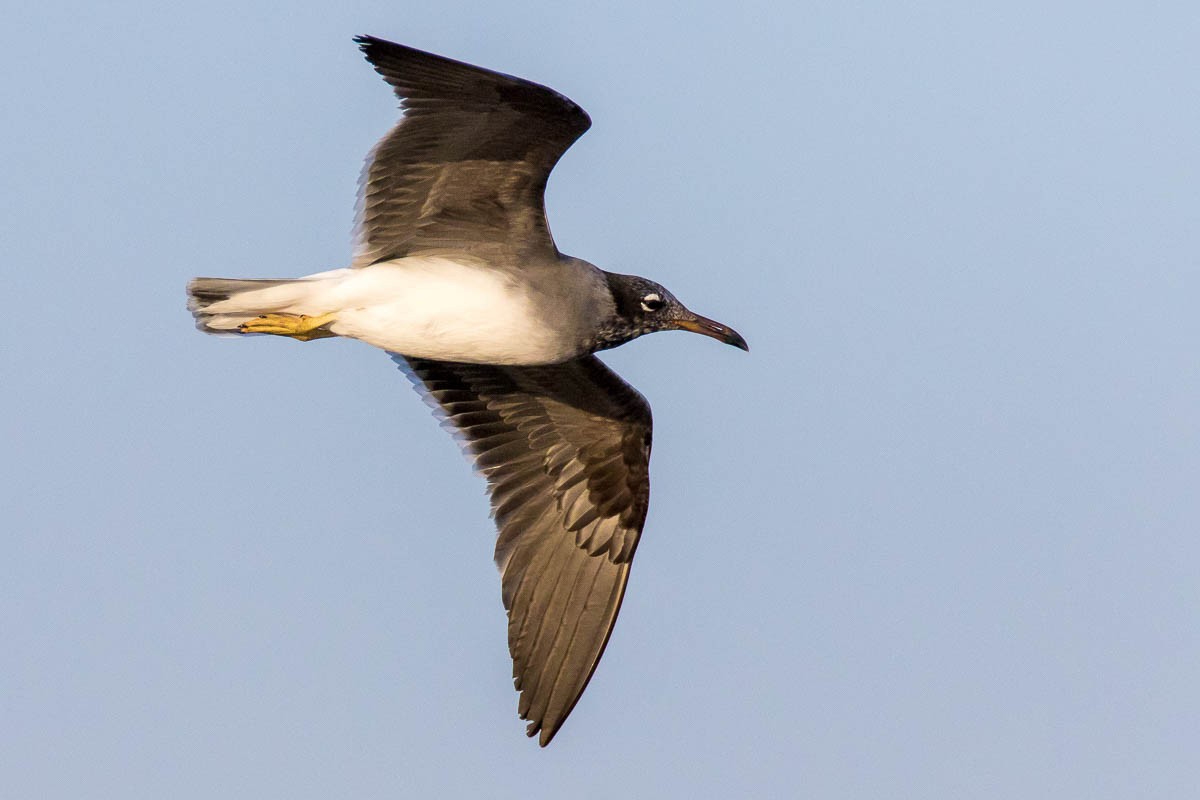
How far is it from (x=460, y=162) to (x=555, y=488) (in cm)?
310

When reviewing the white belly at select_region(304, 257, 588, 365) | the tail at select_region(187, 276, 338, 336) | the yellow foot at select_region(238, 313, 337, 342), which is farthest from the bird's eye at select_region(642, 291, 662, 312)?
the tail at select_region(187, 276, 338, 336)

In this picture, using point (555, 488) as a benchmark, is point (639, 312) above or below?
above

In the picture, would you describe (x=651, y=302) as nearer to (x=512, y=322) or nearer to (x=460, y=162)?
(x=512, y=322)

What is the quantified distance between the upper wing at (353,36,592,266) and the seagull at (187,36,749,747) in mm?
11

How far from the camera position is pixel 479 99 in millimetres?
9891

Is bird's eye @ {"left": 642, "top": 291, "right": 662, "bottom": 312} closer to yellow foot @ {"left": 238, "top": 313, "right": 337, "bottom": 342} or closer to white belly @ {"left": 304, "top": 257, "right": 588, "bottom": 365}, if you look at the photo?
white belly @ {"left": 304, "top": 257, "right": 588, "bottom": 365}

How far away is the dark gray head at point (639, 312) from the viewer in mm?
11297

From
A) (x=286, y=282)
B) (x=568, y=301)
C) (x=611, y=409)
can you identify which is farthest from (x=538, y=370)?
(x=286, y=282)

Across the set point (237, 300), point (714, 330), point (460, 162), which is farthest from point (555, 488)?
point (460, 162)

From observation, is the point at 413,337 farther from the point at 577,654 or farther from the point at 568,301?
the point at 577,654

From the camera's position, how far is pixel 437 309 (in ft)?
35.1

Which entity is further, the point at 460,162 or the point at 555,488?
the point at 555,488

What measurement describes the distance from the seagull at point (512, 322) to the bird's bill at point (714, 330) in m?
0.01

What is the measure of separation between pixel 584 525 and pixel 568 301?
7.13 feet
